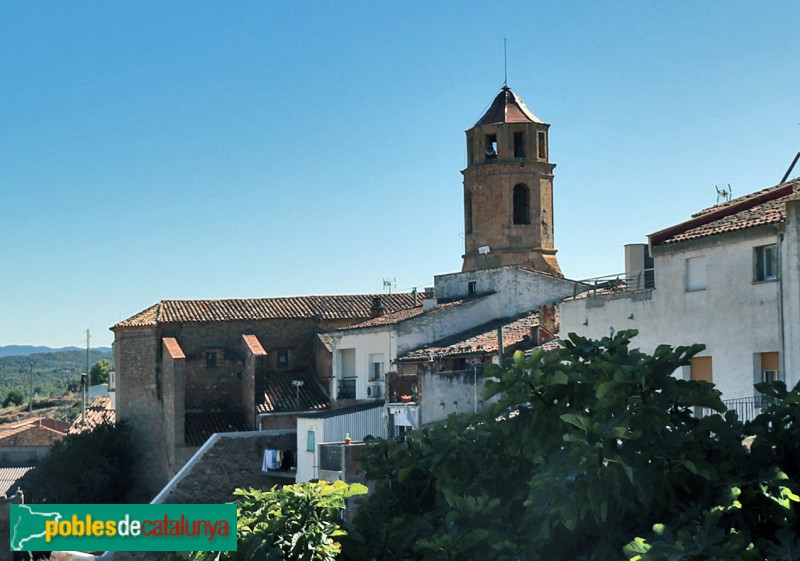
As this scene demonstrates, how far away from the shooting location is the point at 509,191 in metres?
41.9

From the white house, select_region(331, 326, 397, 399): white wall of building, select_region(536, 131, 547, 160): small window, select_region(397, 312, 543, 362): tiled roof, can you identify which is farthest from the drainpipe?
select_region(536, 131, 547, 160): small window

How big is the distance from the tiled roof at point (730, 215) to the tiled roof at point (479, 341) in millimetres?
8572

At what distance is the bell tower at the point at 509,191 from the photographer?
4188 centimetres

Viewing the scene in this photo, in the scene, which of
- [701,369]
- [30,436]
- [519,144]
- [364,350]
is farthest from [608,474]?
[30,436]

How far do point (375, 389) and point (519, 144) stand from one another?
12096 mm

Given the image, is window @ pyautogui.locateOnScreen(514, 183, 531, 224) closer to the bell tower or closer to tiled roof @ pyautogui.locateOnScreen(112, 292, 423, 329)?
the bell tower

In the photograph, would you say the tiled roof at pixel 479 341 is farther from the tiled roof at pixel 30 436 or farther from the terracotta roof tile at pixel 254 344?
the tiled roof at pixel 30 436

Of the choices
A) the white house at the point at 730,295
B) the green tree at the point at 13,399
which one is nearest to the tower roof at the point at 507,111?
the white house at the point at 730,295

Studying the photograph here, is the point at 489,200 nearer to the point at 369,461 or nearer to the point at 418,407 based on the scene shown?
the point at 418,407

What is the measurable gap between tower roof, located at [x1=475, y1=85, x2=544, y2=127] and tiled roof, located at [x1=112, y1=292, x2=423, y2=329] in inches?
275

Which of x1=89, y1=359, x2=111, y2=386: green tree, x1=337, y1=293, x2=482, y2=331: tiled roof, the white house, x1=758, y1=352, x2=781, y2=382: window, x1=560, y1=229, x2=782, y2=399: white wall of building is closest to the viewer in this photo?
the white house

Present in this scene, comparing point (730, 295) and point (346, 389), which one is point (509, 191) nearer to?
point (346, 389)

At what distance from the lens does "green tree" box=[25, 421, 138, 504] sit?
39719mm

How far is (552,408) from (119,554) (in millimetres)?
21975
